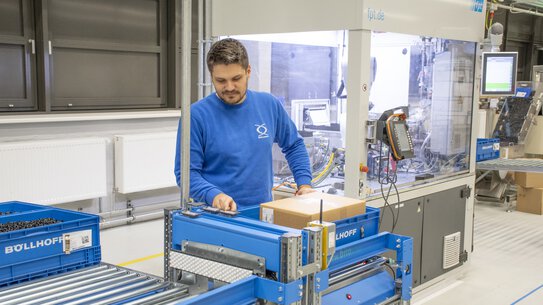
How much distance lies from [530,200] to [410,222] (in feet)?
11.1

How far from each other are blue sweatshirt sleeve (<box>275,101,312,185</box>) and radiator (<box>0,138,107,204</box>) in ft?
8.89

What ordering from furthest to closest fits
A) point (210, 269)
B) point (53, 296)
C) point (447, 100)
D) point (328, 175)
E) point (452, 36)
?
point (447, 100)
point (452, 36)
point (328, 175)
point (210, 269)
point (53, 296)

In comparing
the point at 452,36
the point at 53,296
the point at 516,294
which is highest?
the point at 452,36

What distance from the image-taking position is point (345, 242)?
73.1 inches

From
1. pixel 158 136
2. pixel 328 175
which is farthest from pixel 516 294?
pixel 158 136

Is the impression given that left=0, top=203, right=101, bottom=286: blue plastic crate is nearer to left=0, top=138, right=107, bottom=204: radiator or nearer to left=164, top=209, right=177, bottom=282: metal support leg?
left=164, top=209, right=177, bottom=282: metal support leg

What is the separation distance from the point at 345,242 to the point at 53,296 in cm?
88

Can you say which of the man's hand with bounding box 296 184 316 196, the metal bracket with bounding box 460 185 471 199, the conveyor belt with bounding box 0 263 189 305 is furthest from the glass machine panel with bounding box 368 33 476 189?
the conveyor belt with bounding box 0 263 189 305

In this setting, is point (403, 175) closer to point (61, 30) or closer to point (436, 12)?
point (436, 12)

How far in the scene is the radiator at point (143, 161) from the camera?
→ 5.09 m

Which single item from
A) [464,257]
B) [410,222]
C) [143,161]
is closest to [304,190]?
[410,222]

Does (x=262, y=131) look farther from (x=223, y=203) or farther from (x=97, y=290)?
(x=97, y=290)

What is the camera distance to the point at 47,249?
1.89 meters

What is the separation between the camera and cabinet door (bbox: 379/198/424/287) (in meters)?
3.34
